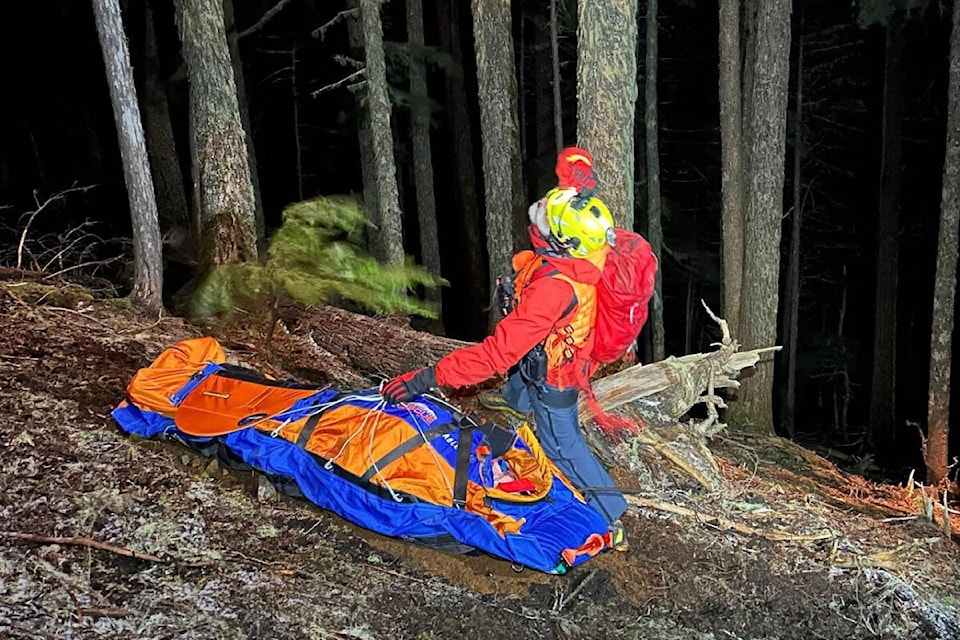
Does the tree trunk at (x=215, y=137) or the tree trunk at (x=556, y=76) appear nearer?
the tree trunk at (x=215, y=137)

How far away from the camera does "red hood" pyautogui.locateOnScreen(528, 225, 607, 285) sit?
4.08 m

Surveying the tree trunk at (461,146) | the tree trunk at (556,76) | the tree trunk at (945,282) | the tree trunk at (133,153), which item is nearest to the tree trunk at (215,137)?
the tree trunk at (133,153)

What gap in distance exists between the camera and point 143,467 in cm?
427

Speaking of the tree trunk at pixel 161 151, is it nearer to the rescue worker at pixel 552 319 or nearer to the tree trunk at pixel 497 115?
the tree trunk at pixel 497 115

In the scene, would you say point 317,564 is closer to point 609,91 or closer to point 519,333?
point 519,333

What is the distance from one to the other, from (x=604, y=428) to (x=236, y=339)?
3.15 metres

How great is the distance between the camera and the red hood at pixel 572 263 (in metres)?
4.08

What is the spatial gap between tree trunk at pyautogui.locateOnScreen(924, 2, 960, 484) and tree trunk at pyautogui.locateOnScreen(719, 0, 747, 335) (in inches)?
114

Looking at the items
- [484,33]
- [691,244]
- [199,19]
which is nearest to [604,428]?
[199,19]

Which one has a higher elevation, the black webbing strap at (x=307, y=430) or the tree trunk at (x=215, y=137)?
the tree trunk at (x=215, y=137)

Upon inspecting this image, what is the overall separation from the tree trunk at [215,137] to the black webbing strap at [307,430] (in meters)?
3.12

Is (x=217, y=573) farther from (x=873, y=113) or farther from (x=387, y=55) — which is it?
(x=873, y=113)

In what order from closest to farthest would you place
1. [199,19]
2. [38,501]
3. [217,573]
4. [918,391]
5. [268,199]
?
[217,573]
[38,501]
[199,19]
[918,391]
[268,199]

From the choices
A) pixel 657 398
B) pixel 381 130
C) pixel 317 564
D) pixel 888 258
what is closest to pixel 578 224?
pixel 317 564
